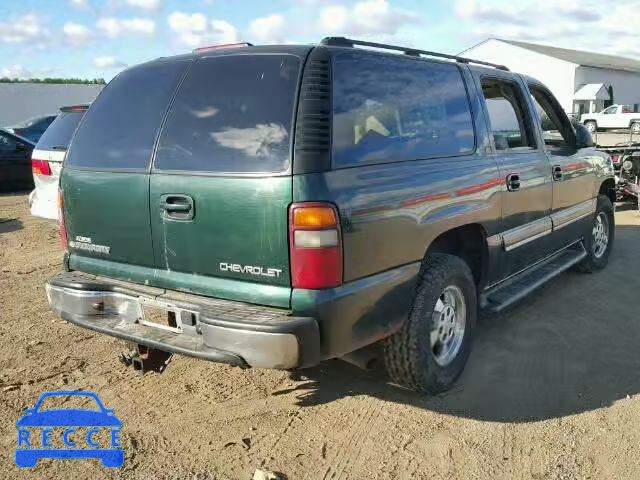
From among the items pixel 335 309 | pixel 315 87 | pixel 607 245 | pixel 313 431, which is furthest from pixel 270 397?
pixel 607 245

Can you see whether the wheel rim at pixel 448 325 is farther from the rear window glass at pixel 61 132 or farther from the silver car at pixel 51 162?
the rear window glass at pixel 61 132

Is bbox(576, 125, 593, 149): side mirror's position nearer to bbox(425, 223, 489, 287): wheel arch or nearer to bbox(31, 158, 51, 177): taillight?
bbox(425, 223, 489, 287): wheel arch

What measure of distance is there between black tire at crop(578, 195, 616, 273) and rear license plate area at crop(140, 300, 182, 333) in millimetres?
4426

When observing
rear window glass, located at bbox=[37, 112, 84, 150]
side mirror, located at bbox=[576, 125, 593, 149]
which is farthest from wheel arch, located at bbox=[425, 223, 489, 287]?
rear window glass, located at bbox=[37, 112, 84, 150]

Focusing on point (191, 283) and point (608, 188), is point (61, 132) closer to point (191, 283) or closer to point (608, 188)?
point (191, 283)

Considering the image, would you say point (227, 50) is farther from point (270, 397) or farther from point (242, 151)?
point (270, 397)

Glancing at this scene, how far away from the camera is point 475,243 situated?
4.02m

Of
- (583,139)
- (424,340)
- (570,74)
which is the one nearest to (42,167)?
(424,340)

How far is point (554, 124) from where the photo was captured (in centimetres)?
541

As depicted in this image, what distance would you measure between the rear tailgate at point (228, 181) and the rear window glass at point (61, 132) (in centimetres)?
443

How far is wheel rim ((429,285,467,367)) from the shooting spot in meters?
3.60

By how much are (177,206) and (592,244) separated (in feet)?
15.5

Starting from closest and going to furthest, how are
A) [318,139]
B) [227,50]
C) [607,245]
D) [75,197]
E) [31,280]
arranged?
[318,139], [227,50], [75,197], [31,280], [607,245]

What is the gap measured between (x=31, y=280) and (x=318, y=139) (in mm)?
4581
